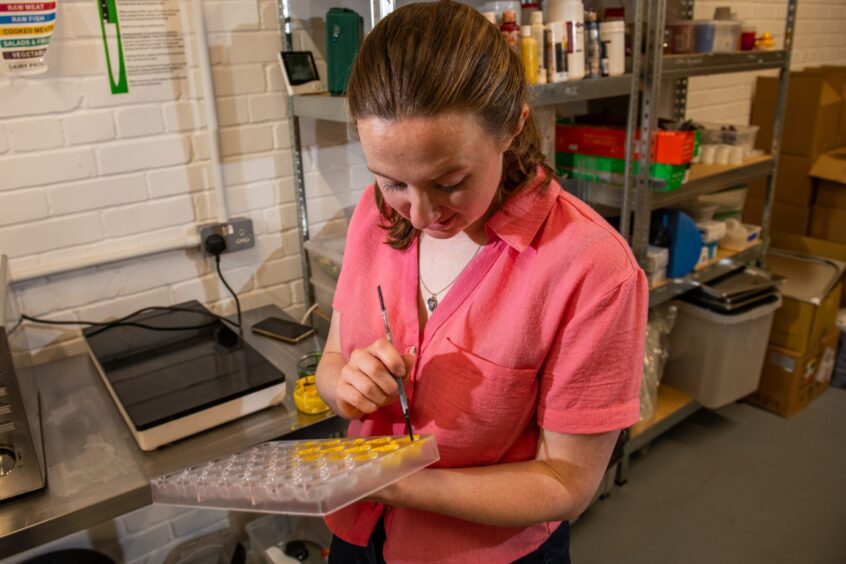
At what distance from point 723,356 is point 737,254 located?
0.42 metres

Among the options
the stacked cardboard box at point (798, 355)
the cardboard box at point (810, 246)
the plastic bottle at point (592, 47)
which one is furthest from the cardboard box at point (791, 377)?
the plastic bottle at point (592, 47)

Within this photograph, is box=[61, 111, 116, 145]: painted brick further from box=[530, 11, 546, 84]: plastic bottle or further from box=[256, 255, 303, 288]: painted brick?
box=[530, 11, 546, 84]: plastic bottle

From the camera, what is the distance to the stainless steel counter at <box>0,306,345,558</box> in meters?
1.12

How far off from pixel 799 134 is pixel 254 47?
259cm

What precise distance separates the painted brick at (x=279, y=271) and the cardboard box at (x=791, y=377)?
202 centimetres

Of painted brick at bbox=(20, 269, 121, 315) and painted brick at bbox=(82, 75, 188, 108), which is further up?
painted brick at bbox=(82, 75, 188, 108)

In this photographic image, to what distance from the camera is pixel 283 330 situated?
69.6 inches

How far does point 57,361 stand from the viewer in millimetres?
1668

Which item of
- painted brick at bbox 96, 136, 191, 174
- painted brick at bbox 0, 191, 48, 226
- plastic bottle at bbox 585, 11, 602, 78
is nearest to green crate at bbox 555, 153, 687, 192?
plastic bottle at bbox 585, 11, 602, 78

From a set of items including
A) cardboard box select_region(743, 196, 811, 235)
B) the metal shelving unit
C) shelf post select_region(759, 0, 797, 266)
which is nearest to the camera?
the metal shelving unit

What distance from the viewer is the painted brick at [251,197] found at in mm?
1855

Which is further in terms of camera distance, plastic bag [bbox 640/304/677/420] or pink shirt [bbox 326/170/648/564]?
plastic bag [bbox 640/304/677/420]

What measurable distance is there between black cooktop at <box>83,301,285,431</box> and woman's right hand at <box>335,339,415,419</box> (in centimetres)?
51

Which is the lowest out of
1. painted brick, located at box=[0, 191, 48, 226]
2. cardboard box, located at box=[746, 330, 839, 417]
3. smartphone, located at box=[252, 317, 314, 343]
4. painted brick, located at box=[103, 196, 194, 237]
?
cardboard box, located at box=[746, 330, 839, 417]
